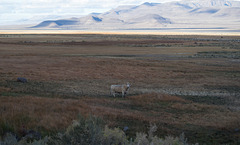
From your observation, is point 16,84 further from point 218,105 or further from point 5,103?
point 218,105

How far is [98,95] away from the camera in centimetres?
1891

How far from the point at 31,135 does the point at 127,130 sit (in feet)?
11.2

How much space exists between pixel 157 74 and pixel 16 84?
13.5 m

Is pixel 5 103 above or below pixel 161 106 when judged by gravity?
above

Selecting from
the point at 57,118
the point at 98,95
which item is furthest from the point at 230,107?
the point at 57,118

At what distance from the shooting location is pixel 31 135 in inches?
367

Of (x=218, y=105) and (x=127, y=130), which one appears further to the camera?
(x=218, y=105)

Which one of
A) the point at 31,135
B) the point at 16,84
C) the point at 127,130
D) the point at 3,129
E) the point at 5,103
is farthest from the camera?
the point at 16,84

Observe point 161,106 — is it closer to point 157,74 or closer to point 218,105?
point 218,105

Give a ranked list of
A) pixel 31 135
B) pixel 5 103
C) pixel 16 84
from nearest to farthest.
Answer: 1. pixel 31 135
2. pixel 5 103
3. pixel 16 84

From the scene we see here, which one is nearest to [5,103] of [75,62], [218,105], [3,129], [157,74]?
[3,129]

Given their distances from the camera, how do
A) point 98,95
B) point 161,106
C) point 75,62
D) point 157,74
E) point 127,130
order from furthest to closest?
point 75,62, point 157,74, point 98,95, point 161,106, point 127,130

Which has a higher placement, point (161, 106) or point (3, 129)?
point (3, 129)

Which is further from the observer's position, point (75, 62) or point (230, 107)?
point (75, 62)
